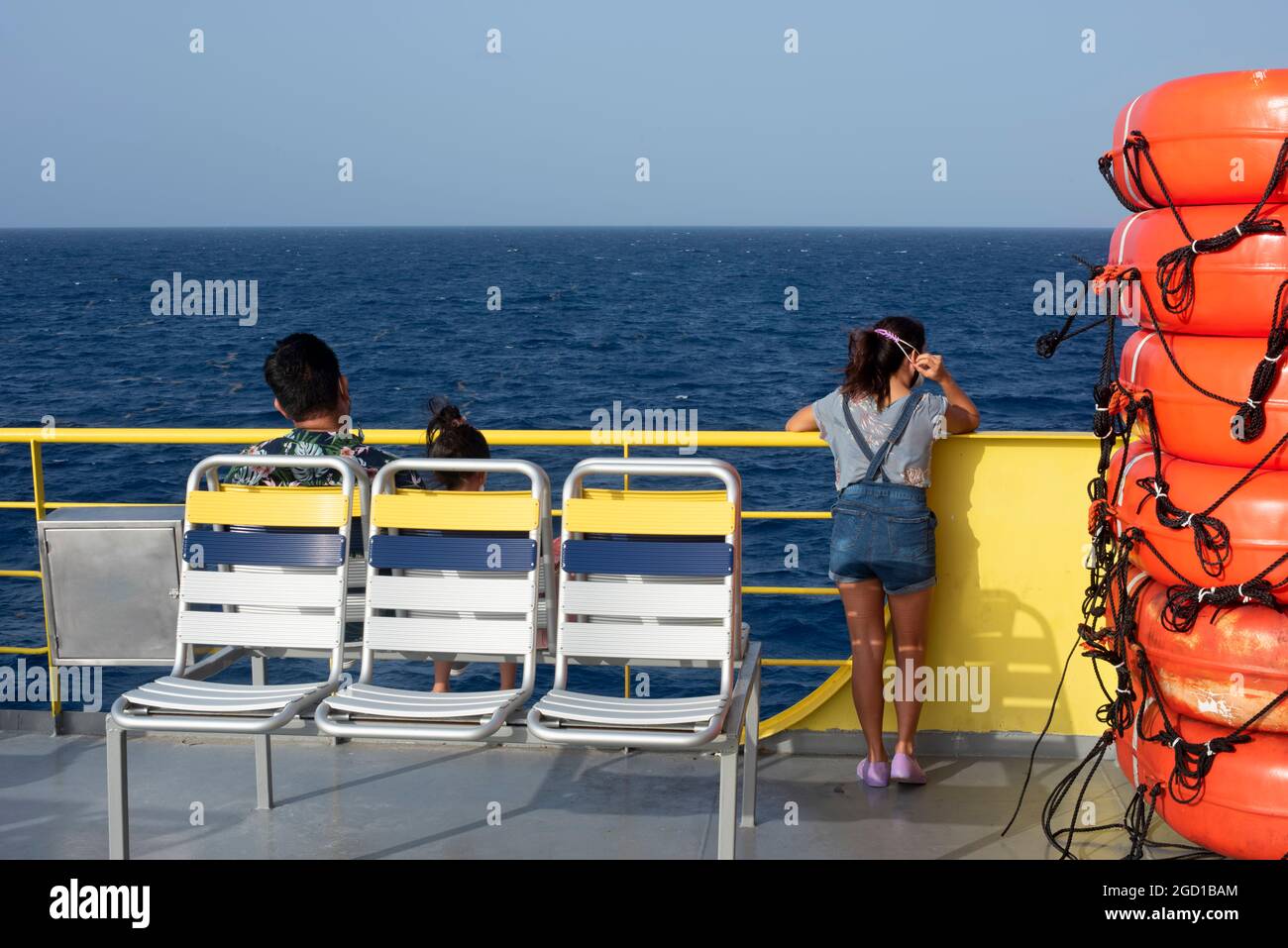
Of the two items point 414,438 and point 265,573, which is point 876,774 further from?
point 265,573

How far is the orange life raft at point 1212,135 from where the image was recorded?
375cm

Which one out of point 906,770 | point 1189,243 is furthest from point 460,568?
point 1189,243

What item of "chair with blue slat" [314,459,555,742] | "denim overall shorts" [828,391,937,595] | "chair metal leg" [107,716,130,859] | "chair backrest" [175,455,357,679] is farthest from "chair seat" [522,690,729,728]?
"chair metal leg" [107,716,130,859]

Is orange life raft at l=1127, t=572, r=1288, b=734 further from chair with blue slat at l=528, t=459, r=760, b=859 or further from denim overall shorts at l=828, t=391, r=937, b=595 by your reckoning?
chair with blue slat at l=528, t=459, r=760, b=859

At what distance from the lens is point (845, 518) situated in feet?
15.0

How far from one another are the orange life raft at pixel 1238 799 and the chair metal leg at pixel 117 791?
3000mm

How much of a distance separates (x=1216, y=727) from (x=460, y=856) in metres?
2.27

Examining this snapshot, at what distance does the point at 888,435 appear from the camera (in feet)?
14.7

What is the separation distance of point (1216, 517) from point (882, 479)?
3.47 ft

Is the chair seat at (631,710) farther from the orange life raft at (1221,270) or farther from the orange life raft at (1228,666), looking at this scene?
the orange life raft at (1221,270)

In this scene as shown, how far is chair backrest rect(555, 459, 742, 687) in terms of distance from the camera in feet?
13.2

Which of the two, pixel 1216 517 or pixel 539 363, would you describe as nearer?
pixel 1216 517

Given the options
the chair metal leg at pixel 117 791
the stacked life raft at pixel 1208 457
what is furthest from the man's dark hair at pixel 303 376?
the stacked life raft at pixel 1208 457

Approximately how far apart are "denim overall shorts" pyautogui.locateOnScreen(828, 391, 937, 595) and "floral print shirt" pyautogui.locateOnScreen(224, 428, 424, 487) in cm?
144
